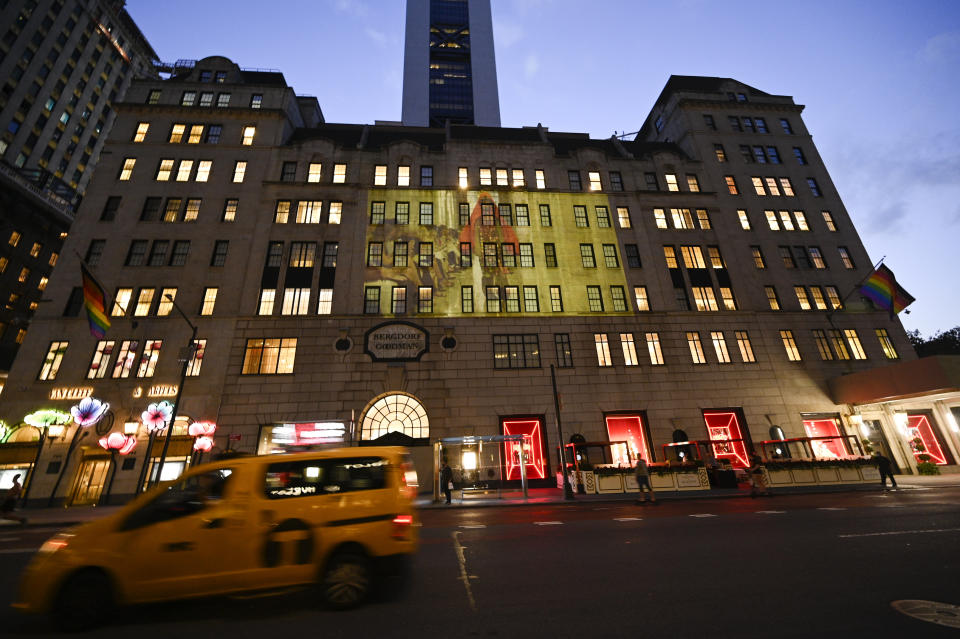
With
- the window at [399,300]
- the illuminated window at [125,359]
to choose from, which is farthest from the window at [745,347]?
the illuminated window at [125,359]

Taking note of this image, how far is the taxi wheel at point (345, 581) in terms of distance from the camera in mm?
5871

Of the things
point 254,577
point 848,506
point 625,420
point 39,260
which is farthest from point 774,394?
point 39,260

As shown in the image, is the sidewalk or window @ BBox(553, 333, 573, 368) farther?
window @ BBox(553, 333, 573, 368)

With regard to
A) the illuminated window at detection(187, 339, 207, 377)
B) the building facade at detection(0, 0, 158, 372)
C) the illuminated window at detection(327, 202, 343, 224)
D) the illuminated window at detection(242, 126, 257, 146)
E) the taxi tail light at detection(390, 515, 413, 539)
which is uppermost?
the building facade at detection(0, 0, 158, 372)

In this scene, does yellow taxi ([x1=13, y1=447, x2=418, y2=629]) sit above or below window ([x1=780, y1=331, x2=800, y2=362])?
below

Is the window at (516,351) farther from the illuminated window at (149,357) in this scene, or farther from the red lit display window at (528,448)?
the illuminated window at (149,357)

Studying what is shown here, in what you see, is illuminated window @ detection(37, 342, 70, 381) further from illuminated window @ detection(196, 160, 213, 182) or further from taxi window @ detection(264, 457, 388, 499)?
taxi window @ detection(264, 457, 388, 499)

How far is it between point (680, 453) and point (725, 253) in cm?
1798

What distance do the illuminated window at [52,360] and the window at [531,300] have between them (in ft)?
103

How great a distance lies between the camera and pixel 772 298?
1221 inches

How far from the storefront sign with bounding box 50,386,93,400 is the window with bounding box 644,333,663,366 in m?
37.9

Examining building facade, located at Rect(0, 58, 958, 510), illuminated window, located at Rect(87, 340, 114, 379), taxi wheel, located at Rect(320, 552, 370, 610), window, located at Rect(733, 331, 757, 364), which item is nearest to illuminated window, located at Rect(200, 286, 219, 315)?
building facade, located at Rect(0, 58, 958, 510)

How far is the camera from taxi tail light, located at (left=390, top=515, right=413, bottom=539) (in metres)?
6.41

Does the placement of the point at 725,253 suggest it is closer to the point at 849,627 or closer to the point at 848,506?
the point at 848,506
